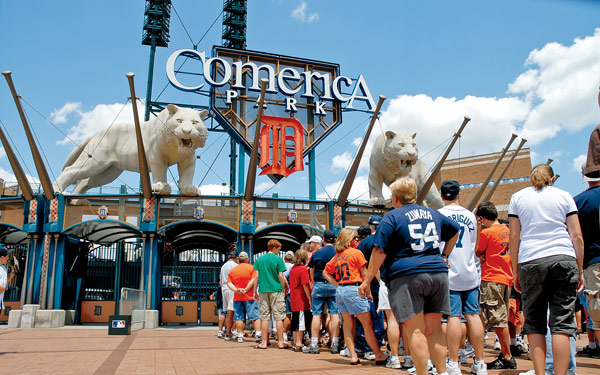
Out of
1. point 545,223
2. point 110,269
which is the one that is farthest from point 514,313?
point 110,269

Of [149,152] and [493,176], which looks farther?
[493,176]

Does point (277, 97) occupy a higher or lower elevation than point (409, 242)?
higher

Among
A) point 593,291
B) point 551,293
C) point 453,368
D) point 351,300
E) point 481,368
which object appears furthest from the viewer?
point 351,300

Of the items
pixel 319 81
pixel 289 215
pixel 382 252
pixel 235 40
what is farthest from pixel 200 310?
pixel 235 40

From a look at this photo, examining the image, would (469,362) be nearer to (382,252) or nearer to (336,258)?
(336,258)

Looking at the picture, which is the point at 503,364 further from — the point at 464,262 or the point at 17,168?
the point at 17,168

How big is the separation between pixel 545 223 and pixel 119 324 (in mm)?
10113

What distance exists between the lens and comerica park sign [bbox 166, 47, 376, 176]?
1919 centimetres

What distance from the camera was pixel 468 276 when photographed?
5.25m

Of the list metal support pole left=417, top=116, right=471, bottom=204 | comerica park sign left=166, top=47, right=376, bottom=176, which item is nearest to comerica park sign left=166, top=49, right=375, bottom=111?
comerica park sign left=166, top=47, right=376, bottom=176

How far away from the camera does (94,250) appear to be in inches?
663

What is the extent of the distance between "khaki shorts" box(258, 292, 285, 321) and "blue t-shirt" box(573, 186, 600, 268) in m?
4.79

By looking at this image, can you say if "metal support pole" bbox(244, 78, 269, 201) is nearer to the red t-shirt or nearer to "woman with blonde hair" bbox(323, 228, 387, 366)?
the red t-shirt

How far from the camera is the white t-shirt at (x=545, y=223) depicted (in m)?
4.08
